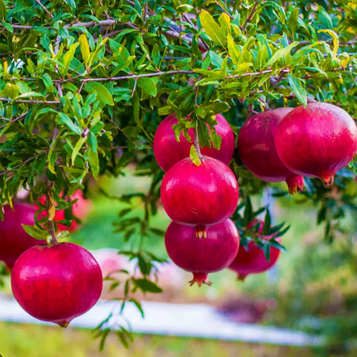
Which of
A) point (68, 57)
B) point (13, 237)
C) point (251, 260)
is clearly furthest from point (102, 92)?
point (251, 260)

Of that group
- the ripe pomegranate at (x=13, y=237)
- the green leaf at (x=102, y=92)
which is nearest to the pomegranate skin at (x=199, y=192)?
the green leaf at (x=102, y=92)

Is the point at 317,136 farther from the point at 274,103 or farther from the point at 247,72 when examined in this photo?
the point at 274,103

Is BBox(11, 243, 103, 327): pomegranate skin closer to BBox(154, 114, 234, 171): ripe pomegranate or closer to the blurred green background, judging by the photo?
BBox(154, 114, 234, 171): ripe pomegranate

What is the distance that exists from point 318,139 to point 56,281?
389mm

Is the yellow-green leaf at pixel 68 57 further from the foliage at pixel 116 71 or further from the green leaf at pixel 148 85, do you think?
the green leaf at pixel 148 85

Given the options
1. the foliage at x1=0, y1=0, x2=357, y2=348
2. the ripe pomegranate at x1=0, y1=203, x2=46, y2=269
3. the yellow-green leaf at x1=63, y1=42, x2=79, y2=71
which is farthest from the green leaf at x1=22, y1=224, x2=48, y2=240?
the yellow-green leaf at x1=63, y1=42, x2=79, y2=71

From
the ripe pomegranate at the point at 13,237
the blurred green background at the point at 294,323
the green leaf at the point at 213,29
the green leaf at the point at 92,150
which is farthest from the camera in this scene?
the blurred green background at the point at 294,323

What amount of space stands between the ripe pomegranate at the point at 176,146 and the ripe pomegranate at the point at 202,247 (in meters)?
0.13

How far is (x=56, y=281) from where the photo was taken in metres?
0.70

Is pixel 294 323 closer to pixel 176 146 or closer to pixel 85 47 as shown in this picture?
pixel 176 146

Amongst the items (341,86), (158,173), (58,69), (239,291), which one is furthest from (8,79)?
(239,291)

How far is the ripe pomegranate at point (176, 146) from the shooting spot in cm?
68

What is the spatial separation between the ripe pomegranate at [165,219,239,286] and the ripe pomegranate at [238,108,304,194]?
115 millimetres

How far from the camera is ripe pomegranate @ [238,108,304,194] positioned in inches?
27.6
